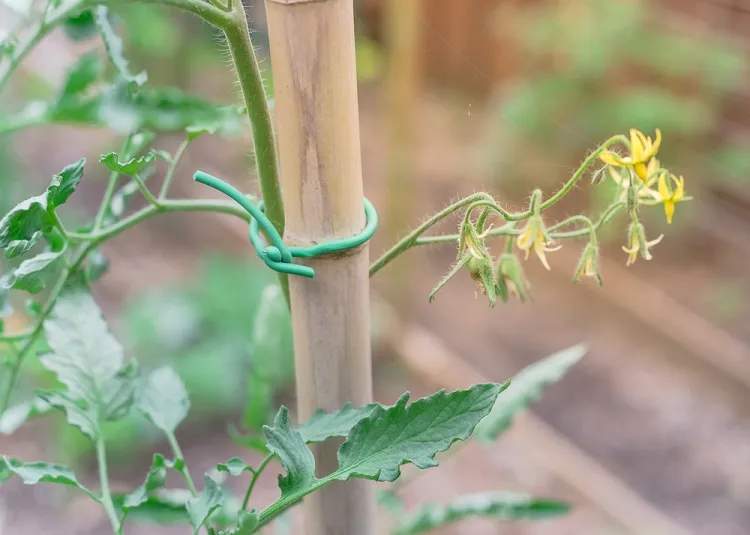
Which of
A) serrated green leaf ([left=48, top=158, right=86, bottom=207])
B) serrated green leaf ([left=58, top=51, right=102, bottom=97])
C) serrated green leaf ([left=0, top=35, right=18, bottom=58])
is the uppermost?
serrated green leaf ([left=0, top=35, right=18, bottom=58])

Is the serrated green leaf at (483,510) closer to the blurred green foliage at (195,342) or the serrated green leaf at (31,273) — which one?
the serrated green leaf at (31,273)

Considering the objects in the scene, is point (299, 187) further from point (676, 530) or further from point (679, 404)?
point (679, 404)

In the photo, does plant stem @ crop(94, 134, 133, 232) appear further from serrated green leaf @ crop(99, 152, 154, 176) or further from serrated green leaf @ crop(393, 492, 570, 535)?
serrated green leaf @ crop(393, 492, 570, 535)

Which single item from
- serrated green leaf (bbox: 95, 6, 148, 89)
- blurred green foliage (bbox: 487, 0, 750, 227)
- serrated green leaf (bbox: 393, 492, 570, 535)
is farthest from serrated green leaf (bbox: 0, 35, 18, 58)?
blurred green foliage (bbox: 487, 0, 750, 227)

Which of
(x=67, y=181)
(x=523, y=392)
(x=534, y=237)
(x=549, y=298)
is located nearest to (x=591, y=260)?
(x=534, y=237)

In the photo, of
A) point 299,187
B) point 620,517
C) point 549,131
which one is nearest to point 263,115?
point 299,187

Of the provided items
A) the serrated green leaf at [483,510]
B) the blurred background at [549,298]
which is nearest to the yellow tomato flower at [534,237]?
the serrated green leaf at [483,510]

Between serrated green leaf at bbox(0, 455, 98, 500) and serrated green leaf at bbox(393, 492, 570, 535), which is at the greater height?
serrated green leaf at bbox(0, 455, 98, 500)
